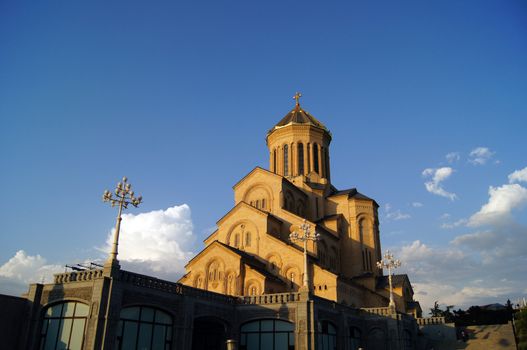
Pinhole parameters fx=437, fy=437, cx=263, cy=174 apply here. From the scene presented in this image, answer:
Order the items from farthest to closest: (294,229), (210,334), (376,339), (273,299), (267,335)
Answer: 1. (294,229)
2. (376,339)
3. (210,334)
4. (273,299)
5. (267,335)

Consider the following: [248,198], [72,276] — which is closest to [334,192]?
[248,198]

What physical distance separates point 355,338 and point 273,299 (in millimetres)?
9210

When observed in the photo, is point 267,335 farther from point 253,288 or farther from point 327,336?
point 253,288

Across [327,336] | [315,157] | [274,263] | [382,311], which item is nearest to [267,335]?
[327,336]

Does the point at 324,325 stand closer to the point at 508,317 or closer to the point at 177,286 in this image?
the point at 177,286

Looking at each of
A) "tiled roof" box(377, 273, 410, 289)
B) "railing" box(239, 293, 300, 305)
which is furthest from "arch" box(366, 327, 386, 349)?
"tiled roof" box(377, 273, 410, 289)

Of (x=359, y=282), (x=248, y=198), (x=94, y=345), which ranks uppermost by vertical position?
(x=248, y=198)

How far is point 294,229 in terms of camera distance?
4300cm

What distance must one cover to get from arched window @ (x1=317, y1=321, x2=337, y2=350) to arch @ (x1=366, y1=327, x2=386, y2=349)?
5.43 meters

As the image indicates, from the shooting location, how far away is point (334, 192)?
53.2 meters

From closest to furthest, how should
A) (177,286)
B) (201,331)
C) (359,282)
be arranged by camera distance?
(177,286) → (201,331) → (359,282)

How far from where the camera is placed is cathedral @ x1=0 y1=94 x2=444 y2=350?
70.9 feet

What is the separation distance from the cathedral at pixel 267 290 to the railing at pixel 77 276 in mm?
56

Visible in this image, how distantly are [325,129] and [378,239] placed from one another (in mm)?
14959
